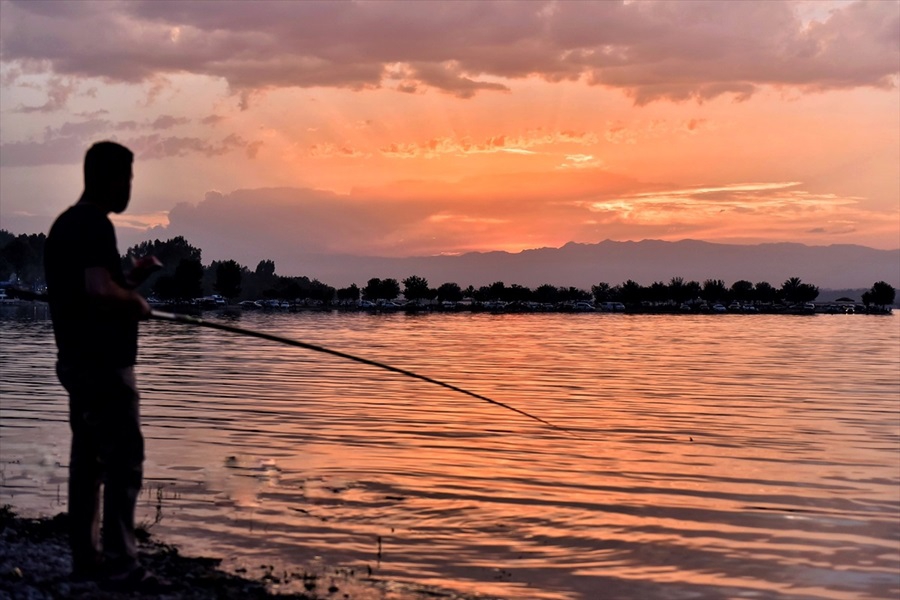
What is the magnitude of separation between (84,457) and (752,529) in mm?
8572

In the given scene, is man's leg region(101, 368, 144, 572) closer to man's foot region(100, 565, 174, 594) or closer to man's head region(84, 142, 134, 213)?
man's foot region(100, 565, 174, 594)

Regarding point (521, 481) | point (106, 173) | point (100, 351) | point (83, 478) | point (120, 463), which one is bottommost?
point (521, 481)

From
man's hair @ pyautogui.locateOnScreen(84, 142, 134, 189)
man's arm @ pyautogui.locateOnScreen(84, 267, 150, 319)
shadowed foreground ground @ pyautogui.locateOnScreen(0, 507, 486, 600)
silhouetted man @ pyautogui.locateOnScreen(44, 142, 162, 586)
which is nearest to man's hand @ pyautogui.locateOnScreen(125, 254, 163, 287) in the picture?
silhouetted man @ pyautogui.locateOnScreen(44, 142, 162, 586)

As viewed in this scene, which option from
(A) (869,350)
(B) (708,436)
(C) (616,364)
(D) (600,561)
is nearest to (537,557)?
(D) (600,561)

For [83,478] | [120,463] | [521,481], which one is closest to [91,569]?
[83,478]

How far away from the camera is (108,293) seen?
274 inches

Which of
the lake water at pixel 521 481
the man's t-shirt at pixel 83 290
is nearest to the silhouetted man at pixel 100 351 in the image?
the man's t-shirt at pixel 83 290

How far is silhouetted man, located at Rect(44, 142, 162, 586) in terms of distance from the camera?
7133mm

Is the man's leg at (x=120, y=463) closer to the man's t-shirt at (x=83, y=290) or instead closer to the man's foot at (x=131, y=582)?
the man's foot at (x=131, y=582)

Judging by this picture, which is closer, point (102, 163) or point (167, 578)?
point (102, 163)

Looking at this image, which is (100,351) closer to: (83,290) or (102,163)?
(83,290)

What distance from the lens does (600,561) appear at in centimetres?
1096

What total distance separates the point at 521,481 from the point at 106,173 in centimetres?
966

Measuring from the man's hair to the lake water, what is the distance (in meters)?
4.49
